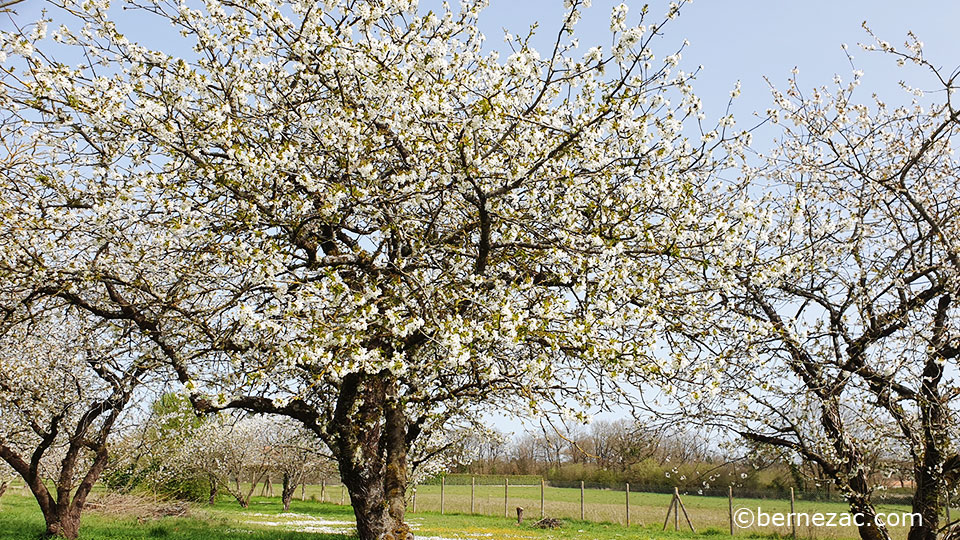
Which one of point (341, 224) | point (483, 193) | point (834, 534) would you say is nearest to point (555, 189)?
point (483, 193)

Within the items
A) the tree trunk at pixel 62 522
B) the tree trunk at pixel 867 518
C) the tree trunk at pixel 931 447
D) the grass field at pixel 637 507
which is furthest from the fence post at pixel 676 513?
the tree trunk at pixel 62 522

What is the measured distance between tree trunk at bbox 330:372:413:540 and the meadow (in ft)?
16.6

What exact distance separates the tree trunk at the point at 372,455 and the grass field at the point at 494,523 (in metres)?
5.12

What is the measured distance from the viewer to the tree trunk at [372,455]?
7117 millimetres

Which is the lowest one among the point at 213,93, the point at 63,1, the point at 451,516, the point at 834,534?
the point at 451,516

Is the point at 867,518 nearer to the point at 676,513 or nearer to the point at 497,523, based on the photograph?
the point at 676,513

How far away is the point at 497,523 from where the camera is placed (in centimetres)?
2122

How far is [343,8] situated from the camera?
602cm

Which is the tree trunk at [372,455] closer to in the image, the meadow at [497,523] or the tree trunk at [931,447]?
the meadow at [497,523]

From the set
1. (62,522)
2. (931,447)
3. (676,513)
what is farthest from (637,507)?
(62,522)

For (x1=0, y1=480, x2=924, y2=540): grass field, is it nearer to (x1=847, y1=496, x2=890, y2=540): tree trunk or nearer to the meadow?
the meadow

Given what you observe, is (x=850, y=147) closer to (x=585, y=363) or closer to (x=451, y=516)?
(x=585, y=363)

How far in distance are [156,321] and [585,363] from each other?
14.8ft

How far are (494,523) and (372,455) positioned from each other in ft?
49.2
